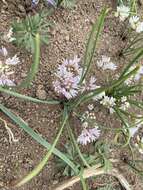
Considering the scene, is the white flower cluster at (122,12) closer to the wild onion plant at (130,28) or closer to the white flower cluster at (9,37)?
the wild onion plant at (130,28)

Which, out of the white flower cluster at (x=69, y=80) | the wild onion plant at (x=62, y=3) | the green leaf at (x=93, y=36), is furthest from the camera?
the wild onion plant at (x=62, y=3)

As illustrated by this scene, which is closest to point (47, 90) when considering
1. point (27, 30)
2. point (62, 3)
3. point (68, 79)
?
point (68, 79)

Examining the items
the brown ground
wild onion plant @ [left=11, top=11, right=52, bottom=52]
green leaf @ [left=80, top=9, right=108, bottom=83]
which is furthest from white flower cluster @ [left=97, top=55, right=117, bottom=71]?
wild onion plant @ [left=11, top=11, right=52, bottom=52]

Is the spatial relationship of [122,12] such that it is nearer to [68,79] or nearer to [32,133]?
[68,79]

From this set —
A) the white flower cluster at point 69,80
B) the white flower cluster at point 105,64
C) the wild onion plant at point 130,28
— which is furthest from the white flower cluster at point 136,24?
the white flower cluster at point 69,80

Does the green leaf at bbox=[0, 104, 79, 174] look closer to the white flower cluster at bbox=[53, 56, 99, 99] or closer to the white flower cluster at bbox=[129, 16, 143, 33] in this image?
the white flower cluster at bbox=[53, 56, 99, 99]

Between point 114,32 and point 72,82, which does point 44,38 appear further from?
point 114,32

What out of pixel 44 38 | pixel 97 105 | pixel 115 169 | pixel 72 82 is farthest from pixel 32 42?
pixel 115 169
